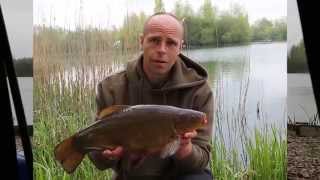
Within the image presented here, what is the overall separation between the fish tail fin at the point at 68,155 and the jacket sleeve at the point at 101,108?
63 millimetres

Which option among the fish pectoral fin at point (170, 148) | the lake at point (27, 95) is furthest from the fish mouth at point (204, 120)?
the lake at point (27, 95)

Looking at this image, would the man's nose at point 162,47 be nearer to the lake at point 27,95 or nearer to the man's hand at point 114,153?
the man's hand at point 114,153

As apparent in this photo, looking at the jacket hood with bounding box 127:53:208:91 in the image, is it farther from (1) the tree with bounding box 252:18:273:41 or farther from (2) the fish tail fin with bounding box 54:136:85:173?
(2) the fish tail fin with bounding box 54:136:85:173

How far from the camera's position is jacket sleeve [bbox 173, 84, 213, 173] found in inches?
98.3

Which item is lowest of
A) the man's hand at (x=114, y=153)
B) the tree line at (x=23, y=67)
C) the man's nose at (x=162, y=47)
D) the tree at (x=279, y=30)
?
the man's hand at (x=114, y=153)

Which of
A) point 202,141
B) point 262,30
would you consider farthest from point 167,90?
point 262,30

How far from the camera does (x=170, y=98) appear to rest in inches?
98.6

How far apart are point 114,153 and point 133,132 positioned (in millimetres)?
147

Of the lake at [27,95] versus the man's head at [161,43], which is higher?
the man's head at [161,43]

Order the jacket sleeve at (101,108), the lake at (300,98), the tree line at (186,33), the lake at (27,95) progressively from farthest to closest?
the lake at (27,95), the jacket sleeve at (101,108), the tree line at (186,33), the lake at (300,98)

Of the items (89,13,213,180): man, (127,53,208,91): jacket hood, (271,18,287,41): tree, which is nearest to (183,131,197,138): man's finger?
(89,13,213,180): man

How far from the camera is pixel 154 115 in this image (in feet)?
8.15

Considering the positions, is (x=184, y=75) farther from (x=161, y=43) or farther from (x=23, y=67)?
(x=23, y=67)

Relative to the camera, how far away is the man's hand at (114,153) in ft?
8.41
